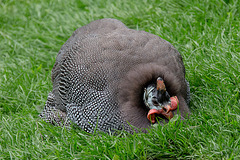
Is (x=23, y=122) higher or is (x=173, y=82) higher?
(x=173, y=82)

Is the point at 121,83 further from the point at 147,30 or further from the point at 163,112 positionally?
the point at 147,30

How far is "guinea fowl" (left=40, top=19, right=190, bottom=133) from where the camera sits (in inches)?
139

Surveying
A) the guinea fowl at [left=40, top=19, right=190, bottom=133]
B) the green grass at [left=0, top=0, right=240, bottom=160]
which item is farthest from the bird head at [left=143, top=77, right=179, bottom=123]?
the green grass at [left=0, top=0, right=240, bottom=160]

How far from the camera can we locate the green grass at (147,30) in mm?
3256

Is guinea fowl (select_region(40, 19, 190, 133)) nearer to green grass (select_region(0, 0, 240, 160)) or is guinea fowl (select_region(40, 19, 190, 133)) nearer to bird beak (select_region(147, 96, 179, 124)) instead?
bird beak (select_region(147, 96, 179, 124))

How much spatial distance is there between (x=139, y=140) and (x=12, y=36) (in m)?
3.93

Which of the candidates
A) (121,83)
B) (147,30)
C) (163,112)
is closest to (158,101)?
(163,112)

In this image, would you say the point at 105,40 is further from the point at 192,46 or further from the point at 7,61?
the point at 7,61

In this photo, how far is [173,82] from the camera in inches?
144

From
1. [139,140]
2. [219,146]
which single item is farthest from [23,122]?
[219,146]

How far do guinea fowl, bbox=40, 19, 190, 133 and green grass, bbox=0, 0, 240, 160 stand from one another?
180 millimetres

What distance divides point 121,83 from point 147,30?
219cm

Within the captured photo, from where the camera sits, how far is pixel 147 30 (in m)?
5.61

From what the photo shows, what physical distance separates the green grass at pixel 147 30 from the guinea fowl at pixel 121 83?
180 mm
